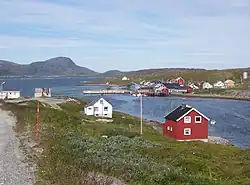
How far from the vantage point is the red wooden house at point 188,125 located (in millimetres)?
43781

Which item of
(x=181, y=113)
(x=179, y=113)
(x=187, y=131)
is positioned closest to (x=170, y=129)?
(x=179, y=113)

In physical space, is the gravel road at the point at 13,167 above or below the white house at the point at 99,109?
above

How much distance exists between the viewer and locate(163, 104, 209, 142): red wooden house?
43.8m

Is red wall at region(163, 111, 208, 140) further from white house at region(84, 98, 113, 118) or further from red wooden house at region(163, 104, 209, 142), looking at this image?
white house at region(84, 98, 113, 118)

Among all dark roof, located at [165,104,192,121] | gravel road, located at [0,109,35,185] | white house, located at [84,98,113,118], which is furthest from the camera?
white house, located at [84,98,113,118]

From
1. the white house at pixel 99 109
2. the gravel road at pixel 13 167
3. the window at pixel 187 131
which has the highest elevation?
the gravel road at pixel 13 167

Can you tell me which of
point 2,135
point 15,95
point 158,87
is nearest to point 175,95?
point 158,87

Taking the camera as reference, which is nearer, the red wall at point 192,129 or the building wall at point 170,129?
the red wall at point 192,129

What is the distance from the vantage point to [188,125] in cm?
4381

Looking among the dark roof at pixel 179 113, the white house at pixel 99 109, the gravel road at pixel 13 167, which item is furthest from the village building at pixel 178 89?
the gravel road at pixel 13 167

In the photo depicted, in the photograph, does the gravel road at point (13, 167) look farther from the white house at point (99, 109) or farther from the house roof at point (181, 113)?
the white house at point (99, 109)

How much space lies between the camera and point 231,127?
65.8 m

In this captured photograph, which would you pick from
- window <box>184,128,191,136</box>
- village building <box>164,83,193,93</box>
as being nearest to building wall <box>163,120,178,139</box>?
window <box>184,128,191,136</box>

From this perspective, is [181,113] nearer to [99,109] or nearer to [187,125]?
[187,125]
